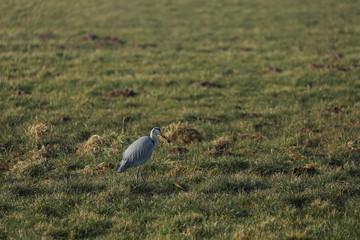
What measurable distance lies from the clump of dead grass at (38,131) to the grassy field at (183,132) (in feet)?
0.11

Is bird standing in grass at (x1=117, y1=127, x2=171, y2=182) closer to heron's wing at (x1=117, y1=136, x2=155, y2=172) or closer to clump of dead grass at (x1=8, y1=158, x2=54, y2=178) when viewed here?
heron's wing at (x1=117, y1=136, x2=155, y2=172)

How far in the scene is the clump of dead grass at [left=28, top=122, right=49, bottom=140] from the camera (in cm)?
1187

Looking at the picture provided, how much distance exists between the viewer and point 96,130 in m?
12.6

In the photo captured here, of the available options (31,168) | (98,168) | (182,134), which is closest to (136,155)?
(98,168)

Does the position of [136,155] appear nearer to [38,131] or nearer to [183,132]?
[183,132]

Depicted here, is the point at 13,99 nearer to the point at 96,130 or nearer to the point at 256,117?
the point at 96,130

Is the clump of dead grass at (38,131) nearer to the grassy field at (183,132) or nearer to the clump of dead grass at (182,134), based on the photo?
the grassy field at (183,132)

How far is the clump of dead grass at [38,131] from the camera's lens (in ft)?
38.9

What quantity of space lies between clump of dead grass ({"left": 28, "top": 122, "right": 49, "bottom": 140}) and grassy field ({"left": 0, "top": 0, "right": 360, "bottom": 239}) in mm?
33

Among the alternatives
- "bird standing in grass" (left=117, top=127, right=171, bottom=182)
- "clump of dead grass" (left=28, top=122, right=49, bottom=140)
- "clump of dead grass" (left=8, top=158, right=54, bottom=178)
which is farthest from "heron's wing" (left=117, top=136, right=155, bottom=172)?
"clump of dead grass" (left=28, top=122, right=49, bottom=140)

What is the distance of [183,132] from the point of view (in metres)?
12.0

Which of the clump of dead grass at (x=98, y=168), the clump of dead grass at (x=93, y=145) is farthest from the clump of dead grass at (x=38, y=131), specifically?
the clump of dead grass at (x=98, y=168)

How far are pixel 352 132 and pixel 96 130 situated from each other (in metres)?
6.88

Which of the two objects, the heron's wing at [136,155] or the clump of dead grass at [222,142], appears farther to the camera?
the clump of dead grass at [222,142]
